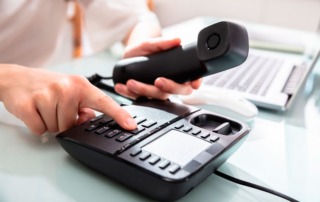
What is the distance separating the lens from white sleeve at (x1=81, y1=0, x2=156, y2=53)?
34.0 inches

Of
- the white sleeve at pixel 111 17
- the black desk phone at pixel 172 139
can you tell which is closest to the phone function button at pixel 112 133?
the black desk phone at pixel 172 139

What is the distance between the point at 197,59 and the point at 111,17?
1.62 feet

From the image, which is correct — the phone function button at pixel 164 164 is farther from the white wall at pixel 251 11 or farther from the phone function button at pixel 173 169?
the white wall at pixel 251 11

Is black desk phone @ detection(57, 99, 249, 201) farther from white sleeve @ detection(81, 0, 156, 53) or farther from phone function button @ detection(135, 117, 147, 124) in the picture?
white sleeve @ detection(81, 0, 156, 53)

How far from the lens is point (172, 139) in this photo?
14.6 inches

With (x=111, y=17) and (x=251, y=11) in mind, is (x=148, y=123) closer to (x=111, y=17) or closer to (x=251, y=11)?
(x=111, y=17)

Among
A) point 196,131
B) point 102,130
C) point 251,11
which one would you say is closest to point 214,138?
point 196,131

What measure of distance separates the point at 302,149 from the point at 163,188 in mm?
251

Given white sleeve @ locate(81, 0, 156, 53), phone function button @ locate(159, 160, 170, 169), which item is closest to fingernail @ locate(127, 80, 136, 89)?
phone function button @ locate(159, 160, 170, 169)

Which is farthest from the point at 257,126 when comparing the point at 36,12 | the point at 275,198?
the point at 36,12

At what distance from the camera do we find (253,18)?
118 cm

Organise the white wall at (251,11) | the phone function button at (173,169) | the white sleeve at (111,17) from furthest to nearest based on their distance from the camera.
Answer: the white wall at (251,11)
the white sleeve at (111,17)
the phone function button at (173,169)

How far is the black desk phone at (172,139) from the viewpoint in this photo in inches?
12.4

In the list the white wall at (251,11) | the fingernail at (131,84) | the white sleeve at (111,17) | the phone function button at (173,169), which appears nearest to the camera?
the phone function button at (173,169)
